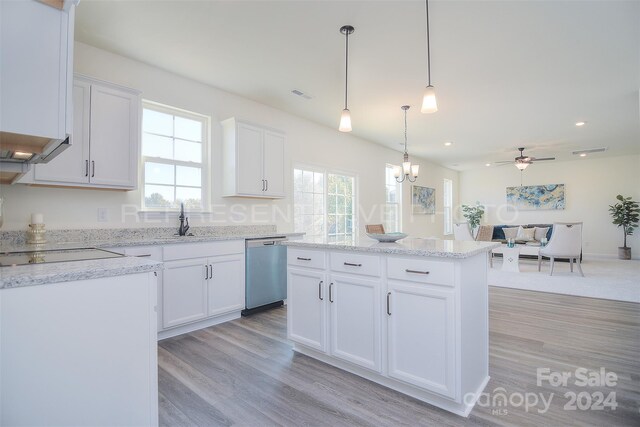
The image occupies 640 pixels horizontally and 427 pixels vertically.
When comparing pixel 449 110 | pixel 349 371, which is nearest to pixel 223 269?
pixel 349 371

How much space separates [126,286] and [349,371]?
5.30ft

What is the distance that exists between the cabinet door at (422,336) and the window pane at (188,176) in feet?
8.84

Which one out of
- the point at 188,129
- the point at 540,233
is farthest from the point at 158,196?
the point at 540,233

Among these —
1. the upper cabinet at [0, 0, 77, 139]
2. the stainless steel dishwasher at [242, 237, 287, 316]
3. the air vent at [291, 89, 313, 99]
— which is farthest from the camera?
the air vent at [291, 89, 313, 99]

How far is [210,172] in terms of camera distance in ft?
12.7

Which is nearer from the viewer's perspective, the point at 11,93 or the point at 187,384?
the point at 11,93

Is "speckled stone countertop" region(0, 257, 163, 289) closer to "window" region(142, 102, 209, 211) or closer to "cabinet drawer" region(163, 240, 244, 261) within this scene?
"cabinet drawer" region(163, 240, 244, 261)

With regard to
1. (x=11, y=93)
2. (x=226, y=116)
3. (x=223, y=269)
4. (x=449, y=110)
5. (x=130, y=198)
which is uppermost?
(x=449, y=110)

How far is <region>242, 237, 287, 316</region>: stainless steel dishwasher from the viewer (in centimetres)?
361

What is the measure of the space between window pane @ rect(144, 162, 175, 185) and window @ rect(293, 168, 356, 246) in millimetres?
1879

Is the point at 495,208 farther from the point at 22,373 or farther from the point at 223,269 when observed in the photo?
the point at 22,373

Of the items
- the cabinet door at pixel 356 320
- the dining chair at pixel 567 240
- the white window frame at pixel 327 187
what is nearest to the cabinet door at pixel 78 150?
the cabinet door at pixel 356 320

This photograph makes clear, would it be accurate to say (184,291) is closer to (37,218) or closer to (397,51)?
(37,218)

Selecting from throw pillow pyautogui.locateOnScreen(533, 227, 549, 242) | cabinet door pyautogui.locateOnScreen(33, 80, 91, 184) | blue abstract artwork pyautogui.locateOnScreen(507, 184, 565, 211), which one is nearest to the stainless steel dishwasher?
cabinet door pyautogui.locateOnScreen(33, 80, 91, 184)
